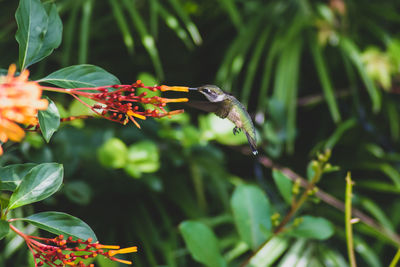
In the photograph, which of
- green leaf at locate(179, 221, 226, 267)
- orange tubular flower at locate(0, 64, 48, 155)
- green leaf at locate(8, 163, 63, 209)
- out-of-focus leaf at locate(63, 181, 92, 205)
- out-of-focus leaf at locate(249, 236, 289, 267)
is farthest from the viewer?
out-of-focus leaf at locate(249, 236, 289, 267)

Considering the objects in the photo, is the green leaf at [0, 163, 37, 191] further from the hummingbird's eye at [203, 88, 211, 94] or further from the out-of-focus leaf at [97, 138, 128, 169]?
the out-of-focus leaf at [97, 138, 128, 169]

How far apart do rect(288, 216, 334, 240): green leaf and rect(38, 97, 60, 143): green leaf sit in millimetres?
351

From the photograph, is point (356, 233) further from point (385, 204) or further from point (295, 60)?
point (295, 60)

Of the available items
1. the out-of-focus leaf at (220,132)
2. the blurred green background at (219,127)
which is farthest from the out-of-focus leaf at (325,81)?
the out-of-focus leaf at (220,132)

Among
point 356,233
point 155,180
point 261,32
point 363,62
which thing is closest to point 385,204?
point 356,233

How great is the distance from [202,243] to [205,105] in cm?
24

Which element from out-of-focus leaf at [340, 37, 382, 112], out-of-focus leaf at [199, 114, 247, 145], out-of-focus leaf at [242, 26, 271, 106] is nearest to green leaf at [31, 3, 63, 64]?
out-of-focus leaf at [199, 114, 247, 145]

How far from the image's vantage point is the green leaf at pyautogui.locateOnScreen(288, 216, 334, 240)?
0.55 m

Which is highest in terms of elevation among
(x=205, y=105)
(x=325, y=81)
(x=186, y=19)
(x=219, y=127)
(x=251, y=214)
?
(x=186, y=19)

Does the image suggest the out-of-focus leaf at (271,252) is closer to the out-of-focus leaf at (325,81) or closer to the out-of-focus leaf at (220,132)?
the out-of-focus leaf at (220,132)

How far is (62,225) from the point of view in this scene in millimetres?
353

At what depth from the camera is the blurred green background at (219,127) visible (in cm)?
100

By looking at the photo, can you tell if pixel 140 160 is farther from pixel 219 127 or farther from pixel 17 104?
pixel 17 104

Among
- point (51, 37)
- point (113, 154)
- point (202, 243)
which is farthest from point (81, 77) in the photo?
point (113, 154)
